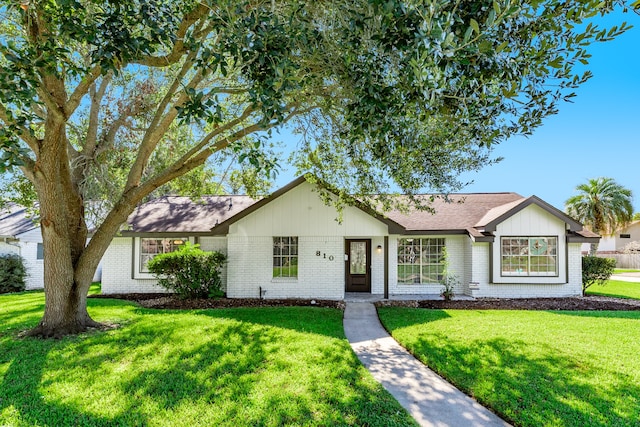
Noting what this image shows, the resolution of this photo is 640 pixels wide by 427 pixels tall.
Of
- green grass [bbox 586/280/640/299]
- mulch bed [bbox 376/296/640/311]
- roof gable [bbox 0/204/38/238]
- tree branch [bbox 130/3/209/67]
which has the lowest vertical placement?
green grass [bbox 586/280/640/299]

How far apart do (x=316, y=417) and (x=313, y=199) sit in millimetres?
9729

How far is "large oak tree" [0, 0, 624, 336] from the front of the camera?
4.22 m

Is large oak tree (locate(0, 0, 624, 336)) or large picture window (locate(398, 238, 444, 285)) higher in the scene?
large oak tree (locate(0, 0, 624, 336))

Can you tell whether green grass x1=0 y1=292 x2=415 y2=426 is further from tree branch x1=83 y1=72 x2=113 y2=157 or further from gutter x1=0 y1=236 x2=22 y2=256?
gutter x1=0 y1=236 x2=22 y2=256

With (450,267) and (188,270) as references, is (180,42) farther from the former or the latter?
(450,267)

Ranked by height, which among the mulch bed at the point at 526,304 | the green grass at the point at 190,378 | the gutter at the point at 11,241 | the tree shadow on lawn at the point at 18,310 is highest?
the gutter at the point at 11,241

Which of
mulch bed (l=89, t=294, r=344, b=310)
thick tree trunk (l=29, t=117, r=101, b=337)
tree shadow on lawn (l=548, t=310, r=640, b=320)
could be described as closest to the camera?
thick tree trunk (l=29, t=117, r=101, b=337)

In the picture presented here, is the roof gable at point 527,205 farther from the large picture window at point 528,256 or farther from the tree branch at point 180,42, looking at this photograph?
the tree branch at point 180,42

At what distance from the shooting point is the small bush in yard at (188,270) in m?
12.6

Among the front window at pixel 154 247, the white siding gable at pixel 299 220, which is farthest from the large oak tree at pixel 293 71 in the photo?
the front window at pixel 154 247

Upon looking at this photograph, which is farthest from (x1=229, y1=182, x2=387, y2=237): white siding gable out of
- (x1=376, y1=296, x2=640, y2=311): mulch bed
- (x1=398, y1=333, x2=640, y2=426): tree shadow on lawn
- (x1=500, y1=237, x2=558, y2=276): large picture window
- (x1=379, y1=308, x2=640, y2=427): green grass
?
(x1=398, y1=333, x2=640, y2=426): tree shadow on lawn

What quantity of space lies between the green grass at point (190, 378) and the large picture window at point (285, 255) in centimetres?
491

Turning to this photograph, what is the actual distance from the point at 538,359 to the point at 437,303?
5.95 meters

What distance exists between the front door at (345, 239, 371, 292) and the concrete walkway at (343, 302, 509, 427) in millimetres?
6416
